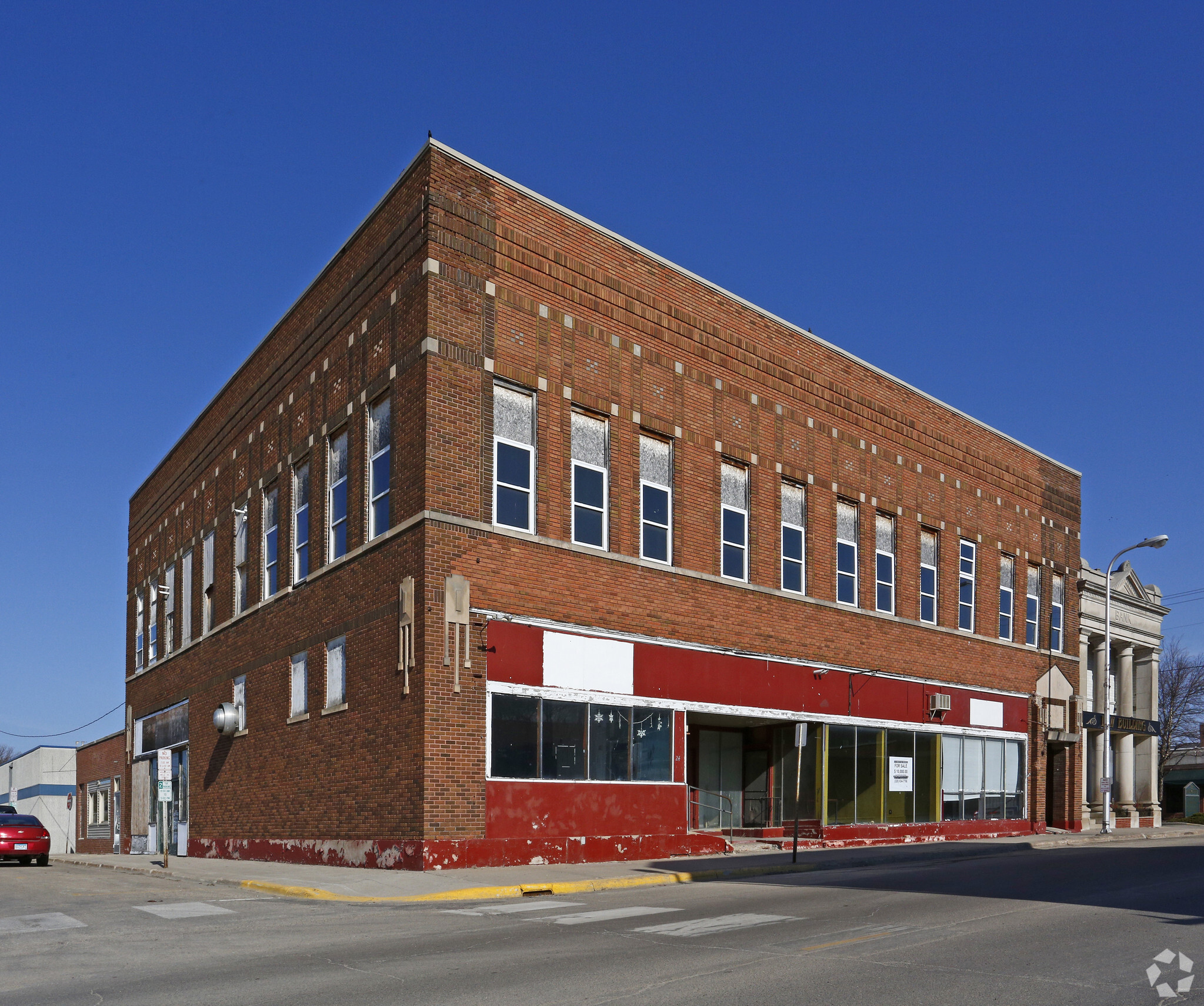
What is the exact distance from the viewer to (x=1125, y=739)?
50.3m

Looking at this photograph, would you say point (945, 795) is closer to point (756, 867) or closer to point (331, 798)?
point (756, 867)

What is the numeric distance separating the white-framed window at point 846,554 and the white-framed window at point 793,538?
1.47 m

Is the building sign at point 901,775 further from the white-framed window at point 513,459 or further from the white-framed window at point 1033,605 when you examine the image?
the white-framed window at point 513,459

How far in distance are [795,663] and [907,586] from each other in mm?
6217

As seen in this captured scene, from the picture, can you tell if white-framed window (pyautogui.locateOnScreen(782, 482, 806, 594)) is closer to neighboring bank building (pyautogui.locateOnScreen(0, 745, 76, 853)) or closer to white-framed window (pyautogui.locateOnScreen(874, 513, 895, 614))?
white-framed window (pyautogui.locateOnScreen(874, 513, 895, 614))

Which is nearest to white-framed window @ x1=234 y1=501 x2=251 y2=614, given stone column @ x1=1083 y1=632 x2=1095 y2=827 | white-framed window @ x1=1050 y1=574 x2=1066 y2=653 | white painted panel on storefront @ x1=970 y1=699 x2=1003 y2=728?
Answer: white painted panel on storefront @ x1=970 y1=699 x2=1003 y2=728

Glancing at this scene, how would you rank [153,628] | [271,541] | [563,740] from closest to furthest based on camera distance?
[563,740] → [271,541] → [153,628]

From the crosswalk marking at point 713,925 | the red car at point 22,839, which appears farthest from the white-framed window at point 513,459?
the red car at point 22,839

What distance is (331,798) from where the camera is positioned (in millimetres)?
25219

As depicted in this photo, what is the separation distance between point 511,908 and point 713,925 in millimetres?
3721

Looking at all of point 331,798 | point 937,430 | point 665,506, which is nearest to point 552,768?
point 331,798

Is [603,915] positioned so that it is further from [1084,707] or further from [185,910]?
[1084,707]

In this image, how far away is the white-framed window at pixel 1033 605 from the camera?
132ft

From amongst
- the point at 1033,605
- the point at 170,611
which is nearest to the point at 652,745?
the point at 1033,605
